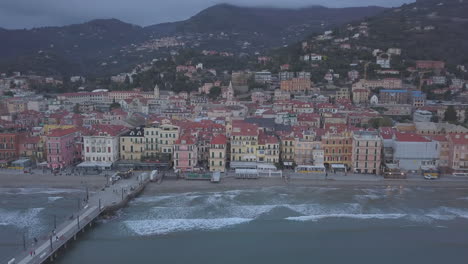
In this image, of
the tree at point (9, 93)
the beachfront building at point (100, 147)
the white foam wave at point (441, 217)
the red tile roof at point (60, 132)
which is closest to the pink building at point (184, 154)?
the beachfront building at point (100, 147)

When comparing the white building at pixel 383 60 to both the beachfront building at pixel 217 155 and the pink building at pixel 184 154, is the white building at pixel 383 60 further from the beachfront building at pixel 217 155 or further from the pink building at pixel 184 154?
the pink building at pixel 184 154

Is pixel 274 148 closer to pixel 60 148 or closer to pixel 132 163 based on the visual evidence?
pixel 132 163

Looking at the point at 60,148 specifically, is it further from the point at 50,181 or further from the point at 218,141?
the point at 218,141

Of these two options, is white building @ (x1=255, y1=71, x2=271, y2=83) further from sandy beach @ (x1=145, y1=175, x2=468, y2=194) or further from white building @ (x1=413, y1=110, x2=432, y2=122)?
sandy beach @ (x1=145, y1=175, x2=468, y2=194)

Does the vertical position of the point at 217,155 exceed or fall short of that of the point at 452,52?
it falls short

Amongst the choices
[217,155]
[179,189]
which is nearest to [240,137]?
[217,155]

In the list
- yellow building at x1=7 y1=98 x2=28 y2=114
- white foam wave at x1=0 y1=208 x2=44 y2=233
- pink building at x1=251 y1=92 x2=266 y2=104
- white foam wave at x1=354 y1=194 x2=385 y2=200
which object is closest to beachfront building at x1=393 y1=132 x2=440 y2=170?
white foam wave at x1=354 y1=194 x2=385 y2=200
